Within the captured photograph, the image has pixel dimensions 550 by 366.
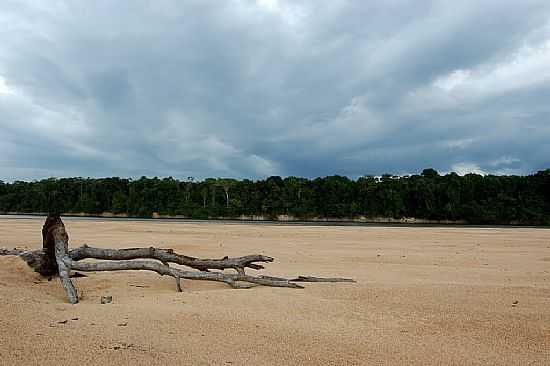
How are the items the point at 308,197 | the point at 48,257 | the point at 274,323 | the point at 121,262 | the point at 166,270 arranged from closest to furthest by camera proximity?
the point at 274,323 < the point at 121,262 < the point at 166,270 < the point at 48,257 < the point at 308,197

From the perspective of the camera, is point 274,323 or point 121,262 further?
point 121,262

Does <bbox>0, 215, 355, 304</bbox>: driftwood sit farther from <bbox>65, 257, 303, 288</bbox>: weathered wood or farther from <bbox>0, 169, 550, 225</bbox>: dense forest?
<bbox>0, 169, 550, 225</bbox>: dense forest

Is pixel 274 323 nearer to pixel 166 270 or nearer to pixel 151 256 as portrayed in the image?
pixel 166 270

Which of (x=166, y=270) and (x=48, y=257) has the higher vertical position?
(x=48, y=257)

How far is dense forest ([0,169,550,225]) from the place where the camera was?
2539 inches

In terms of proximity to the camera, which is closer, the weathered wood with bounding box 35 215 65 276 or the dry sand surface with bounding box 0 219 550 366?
the dry sand surface with bounding box 0 219 550 366

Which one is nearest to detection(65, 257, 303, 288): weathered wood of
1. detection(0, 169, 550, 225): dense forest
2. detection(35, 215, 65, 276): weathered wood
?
detection(35, 215, 65, 276): weathered wood

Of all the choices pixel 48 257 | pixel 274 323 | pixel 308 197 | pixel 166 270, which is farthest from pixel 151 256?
pixel 308 197

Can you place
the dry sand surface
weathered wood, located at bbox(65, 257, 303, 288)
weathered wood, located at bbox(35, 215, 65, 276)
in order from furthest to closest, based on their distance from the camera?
weathered wood, located at bbox(35, 215, 65, 276) → weathered wood, located at bbox(65, 257, 303, 288) → the dry sand surface

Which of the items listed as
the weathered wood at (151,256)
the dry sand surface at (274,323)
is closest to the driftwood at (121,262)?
the weathered wood at (151,256)

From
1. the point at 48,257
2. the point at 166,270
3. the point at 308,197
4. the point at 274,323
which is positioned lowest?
the point at 274,323

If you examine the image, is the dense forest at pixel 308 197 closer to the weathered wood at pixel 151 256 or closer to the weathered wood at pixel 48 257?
the weathered wood at pixel 151 256

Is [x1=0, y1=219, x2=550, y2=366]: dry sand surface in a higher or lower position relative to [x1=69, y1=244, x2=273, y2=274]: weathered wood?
lower

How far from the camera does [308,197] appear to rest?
80.7m
